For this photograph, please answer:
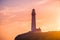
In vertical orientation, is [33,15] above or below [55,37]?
above

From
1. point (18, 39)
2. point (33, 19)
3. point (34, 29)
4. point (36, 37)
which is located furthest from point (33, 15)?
point (36, 37)

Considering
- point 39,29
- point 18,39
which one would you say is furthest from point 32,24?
point 18,39

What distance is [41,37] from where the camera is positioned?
842 cm

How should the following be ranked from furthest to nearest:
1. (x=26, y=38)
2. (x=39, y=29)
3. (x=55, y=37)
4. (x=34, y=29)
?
(x=39, y=29) < (x=34, y=29) < (x=26, y=38) < (x=55, y=37)

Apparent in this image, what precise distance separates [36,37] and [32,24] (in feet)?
15.0

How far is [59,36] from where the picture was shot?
314 inches

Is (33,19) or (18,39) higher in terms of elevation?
(33,19)

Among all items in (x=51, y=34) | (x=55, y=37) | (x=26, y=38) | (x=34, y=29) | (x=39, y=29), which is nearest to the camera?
(x=55, y=37)

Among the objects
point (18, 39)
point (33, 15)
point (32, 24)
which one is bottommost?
point (18, 39)

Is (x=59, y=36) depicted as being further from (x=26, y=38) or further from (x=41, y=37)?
(x=26, y=38)

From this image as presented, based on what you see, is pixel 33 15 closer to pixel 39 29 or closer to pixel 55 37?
pixel 39 29

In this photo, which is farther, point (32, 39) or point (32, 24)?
point (32, 24)

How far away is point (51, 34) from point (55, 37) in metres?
0.54

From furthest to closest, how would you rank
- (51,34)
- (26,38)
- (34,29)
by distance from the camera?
(34,29) < (26,38) < (51,34)
